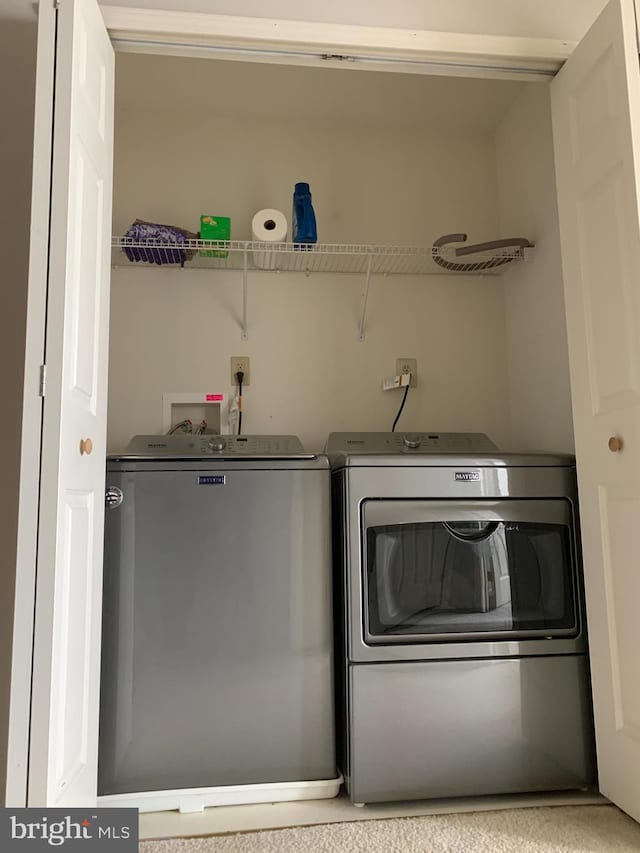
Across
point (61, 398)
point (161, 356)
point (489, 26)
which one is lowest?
point (61, 398)

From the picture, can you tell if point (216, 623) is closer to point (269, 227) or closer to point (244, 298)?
point (244, 298)

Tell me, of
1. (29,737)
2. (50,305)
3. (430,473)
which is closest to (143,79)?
(50,305)

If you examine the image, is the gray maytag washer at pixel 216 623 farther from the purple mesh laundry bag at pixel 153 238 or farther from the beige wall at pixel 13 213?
the purple mesh laundry bag at pixel 153 238

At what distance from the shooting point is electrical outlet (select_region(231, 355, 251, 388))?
7.61ft

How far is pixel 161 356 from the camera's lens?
2305 mm

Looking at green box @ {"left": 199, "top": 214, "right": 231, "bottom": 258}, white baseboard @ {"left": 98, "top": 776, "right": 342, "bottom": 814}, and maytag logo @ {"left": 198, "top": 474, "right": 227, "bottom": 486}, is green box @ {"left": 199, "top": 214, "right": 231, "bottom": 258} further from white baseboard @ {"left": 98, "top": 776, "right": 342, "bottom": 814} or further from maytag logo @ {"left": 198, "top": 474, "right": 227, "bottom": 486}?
white baseboard @ {"left": 98, "top": 776, "right": 342, "bottom": 814}

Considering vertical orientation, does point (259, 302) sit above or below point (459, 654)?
above

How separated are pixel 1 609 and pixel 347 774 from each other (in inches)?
36.3

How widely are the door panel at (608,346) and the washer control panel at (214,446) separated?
30.6 inches

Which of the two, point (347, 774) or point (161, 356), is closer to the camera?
point (347, 774)

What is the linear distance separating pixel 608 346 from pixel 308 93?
1.44m

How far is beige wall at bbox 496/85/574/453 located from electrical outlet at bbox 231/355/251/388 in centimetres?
98

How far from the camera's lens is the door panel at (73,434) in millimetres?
1132

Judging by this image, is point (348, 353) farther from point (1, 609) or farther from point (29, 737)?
point (29, 737)
